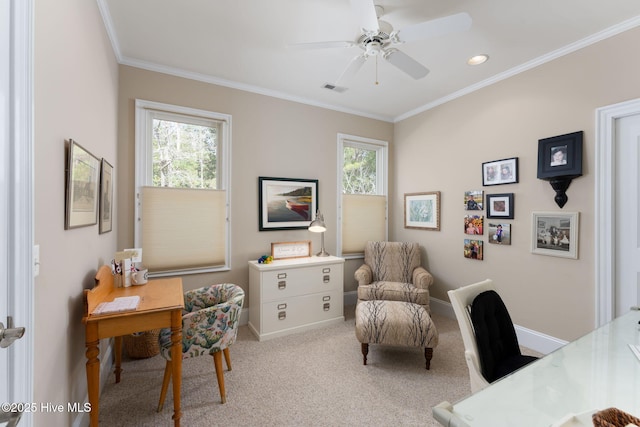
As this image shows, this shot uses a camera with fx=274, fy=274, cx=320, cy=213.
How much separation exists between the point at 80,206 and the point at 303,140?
8.31 ft

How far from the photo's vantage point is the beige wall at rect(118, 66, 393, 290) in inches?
106

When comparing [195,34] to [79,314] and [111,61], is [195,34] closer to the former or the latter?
[111,61]

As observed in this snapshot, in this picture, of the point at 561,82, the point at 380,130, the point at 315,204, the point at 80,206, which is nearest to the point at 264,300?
the point at 315,204

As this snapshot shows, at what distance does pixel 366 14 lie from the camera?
1680 millimetres

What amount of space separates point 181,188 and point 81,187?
51.8 inches

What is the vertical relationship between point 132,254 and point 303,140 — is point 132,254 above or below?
below

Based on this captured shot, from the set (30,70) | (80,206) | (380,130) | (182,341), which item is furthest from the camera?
(380,130)

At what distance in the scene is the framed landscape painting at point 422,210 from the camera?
3652 millimetres

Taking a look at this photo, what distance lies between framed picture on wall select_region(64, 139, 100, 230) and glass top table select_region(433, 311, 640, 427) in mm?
1870

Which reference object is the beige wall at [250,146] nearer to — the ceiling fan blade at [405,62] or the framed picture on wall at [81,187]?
the framed picture on wall at [81,187]

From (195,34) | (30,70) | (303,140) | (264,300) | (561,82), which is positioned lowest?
(264,300)

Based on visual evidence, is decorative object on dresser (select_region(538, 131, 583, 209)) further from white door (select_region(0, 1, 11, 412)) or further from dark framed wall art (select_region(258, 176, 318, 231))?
white door (select_region(0, 1, 11, 412))

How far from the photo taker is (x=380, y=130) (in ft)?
13.9

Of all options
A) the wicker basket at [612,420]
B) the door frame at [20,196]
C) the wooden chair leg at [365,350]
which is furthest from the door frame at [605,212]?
the door frame at [20,196]
